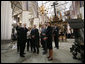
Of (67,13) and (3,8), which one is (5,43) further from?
(67,13)

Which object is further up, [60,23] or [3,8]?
[3,8]

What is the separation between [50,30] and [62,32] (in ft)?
26.1

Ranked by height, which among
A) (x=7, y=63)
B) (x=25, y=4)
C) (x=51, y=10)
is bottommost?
(x=7, y=63)

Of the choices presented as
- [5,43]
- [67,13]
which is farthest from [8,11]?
[67,13]

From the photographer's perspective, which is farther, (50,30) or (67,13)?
(67,13)

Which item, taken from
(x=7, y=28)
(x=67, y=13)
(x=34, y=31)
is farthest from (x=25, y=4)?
(x=67, y=13)

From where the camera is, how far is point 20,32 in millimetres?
4559

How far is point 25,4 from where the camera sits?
13227 mm

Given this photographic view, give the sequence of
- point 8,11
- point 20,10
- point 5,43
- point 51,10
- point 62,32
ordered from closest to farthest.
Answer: point 5,43 < point 8,11 < point 62,32 < point 20,10 < point 51,10

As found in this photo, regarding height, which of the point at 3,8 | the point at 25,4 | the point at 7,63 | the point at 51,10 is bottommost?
the point at 7,63

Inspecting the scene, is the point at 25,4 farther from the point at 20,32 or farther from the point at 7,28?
the point at 20,32

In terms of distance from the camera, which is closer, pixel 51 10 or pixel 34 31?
pixel 34 31

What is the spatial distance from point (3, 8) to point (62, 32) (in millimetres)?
7294

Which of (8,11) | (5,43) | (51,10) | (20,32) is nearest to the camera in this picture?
(20,32)
